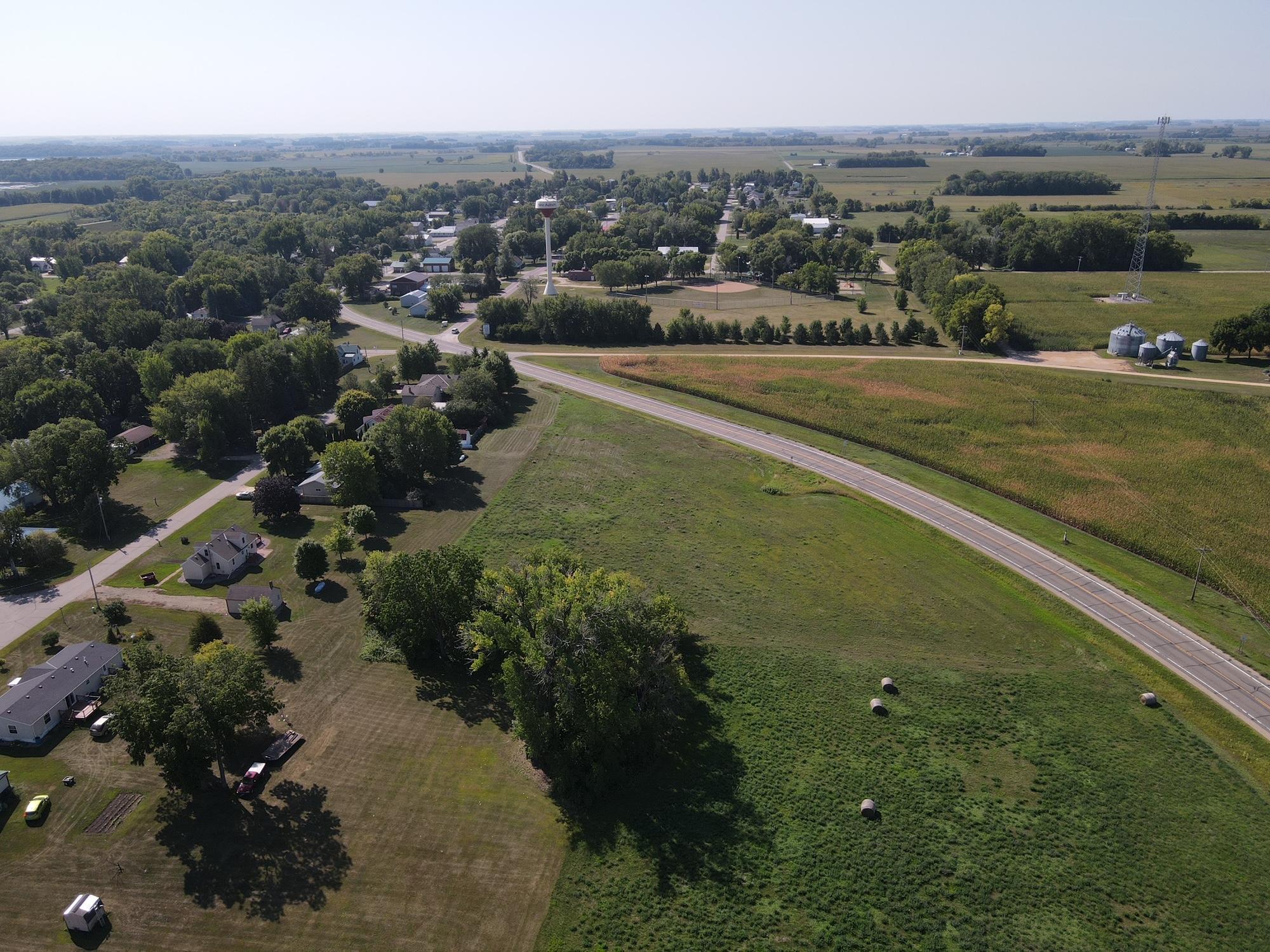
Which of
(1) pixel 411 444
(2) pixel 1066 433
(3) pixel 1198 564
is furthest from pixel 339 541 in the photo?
(2) pixel 1066 433

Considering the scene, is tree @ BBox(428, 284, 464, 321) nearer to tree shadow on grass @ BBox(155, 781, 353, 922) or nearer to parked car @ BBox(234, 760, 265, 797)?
parked car @ BBox(234, 760, 265, 797)

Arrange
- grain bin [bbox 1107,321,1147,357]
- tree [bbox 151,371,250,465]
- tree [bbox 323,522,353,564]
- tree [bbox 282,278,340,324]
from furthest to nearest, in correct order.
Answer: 1. tree [bbox 282,278,340,324]
2. grain bin [bbox 1107,321,1147,357]
3. tree [bbox 151,371,250,465]
4. tree [bbox 323,522,353,564]

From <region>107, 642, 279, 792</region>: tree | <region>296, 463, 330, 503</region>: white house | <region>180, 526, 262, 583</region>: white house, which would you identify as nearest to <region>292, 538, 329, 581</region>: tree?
<region>180, 526, 262, 583</region>: white house

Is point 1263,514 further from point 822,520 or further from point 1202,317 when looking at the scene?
point 1202,317

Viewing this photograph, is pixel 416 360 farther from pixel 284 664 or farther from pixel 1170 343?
pixel 1170 343

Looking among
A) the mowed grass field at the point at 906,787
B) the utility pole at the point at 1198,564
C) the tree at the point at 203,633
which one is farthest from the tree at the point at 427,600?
the utility pole at the point at 1198,564

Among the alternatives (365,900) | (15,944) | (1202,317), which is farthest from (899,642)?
(1202,317)

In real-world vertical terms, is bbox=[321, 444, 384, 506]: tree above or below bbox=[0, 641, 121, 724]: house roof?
above

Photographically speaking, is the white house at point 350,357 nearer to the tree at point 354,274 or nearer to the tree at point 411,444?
the tree at point 411,444
